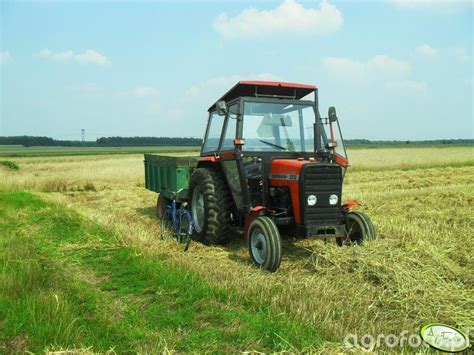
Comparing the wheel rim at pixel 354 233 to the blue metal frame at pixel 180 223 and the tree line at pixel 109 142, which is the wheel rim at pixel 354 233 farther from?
the tree line at pixel 109 142

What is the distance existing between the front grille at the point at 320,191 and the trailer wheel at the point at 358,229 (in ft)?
1.19

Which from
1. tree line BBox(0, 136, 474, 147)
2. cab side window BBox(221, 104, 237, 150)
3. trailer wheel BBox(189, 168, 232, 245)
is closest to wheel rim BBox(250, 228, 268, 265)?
trailer wheel BBox(189, 168, 232, 245)

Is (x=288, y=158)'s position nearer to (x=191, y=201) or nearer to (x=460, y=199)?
(x=191, y=201)

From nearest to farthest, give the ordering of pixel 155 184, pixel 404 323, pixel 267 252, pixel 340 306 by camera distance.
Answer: pixel 404 323 < pixel 340 306 < pixel 267 252 < pixel 155 184

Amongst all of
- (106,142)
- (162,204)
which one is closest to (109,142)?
(106,142)

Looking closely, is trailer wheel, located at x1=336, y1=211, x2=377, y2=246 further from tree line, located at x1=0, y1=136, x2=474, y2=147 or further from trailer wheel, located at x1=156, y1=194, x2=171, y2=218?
tree line, located at x1=0, y1=136, x2=474, y2=147

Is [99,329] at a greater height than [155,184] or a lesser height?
lesser

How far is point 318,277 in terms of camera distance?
16.0 ft

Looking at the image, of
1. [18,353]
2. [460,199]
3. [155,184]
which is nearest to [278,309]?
[18,353]

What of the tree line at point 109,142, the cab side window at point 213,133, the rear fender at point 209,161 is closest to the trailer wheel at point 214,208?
the rear fender at point 209,161

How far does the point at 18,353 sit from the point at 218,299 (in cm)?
167

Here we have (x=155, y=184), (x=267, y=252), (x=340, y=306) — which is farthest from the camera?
(x=155, y=184)

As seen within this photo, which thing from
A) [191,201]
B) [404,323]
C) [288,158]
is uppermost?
[288,158]

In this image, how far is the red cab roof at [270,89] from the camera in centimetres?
649
